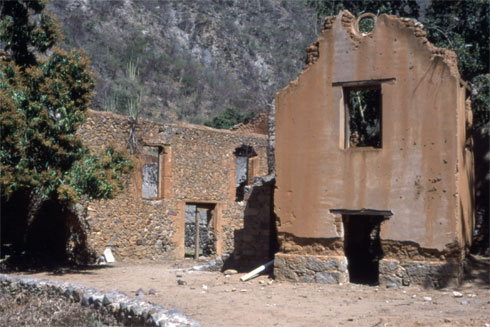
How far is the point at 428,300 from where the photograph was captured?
9.33 metres

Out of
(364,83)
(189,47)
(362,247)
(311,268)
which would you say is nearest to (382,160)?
(364,83)

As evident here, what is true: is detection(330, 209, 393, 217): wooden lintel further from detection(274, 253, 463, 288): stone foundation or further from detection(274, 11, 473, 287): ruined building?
detection(274, 253, 463, 288): stone foundation

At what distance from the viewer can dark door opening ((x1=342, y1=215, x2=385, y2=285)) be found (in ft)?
41.7

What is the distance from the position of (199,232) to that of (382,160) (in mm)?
13091

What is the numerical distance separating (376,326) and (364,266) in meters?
6.20

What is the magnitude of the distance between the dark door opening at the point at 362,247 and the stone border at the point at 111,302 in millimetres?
5419

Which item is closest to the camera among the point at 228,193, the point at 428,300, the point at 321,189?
the point at 428,300

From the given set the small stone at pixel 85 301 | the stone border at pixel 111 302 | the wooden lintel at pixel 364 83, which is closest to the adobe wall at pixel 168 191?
the wooden lintel at pixel 364 83

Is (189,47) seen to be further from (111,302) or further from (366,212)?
(111,302)

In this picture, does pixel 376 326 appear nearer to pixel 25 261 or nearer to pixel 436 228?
pixel 436 228

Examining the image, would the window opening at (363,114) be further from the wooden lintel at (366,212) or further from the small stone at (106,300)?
the small stone at (106,300)

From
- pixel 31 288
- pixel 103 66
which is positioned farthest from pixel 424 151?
pixel 103 66

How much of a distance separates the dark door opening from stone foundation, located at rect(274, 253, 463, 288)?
1271 millimetres

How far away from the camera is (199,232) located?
22.9 meters
